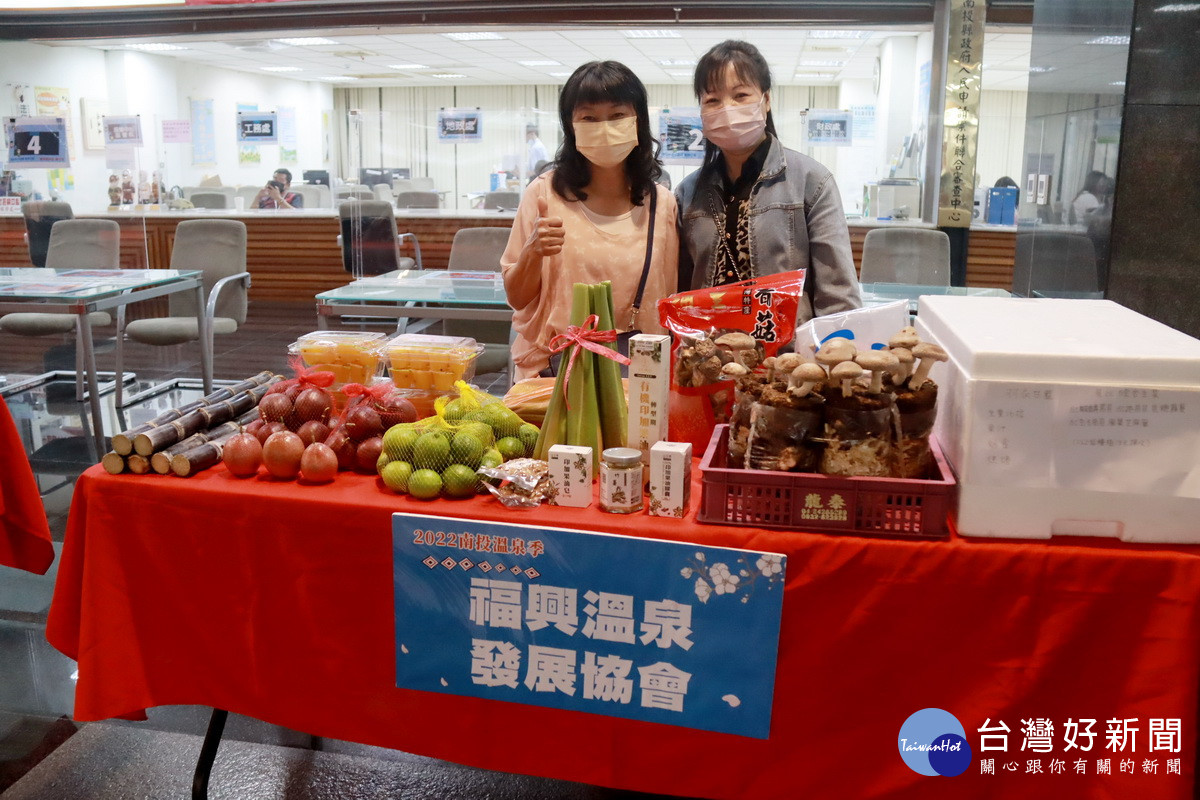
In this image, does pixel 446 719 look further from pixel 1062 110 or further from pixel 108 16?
pixel 108 16

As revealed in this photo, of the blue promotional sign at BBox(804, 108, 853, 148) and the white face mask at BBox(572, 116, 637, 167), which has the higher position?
the blue promotional sign at BBox(804, 108, 853, 148)

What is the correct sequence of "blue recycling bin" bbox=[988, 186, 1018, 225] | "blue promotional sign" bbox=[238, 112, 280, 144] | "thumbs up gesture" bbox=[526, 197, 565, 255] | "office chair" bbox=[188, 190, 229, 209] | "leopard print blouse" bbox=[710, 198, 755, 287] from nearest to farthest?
"thumbs up gesture" bbox=[526, 197, 565, 255], "leopard print blouse" bbox=[710, 198, 755, 287], "blue recycling bin" bbox=[988, 186, 1018, 225], "blue promotional sign" bbox=[238, 112, 280, 144], "office chair" bbox=[188, 190, 229, 209]

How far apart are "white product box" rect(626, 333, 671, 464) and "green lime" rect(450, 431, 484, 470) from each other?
0.26 metres

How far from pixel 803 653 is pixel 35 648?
7.60ft

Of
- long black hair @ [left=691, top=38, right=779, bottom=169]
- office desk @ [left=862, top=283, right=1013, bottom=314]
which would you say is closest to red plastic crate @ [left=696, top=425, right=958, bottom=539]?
long black hair @ [left=691, top=38, right=779, bottom=169]

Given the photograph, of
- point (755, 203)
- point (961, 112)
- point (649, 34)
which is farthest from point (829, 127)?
point (755, 203)

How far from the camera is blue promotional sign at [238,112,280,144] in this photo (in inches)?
377

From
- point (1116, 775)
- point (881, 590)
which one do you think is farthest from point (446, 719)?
point (1116, 775)

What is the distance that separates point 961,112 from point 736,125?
5.14m

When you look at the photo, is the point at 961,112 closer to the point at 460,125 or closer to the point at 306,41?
the point at 460,125

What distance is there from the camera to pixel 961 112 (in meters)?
6.42

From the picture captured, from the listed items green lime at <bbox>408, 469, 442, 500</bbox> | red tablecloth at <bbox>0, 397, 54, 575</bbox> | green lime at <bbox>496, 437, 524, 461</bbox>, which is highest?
green lime at <bbox>496, 437, 524, 461</bbox>

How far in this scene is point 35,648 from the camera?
265 centimetres

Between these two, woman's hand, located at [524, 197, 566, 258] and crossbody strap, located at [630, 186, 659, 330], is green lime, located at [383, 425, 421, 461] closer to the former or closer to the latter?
woman's hand, located at [524, 197, 566, 258]
